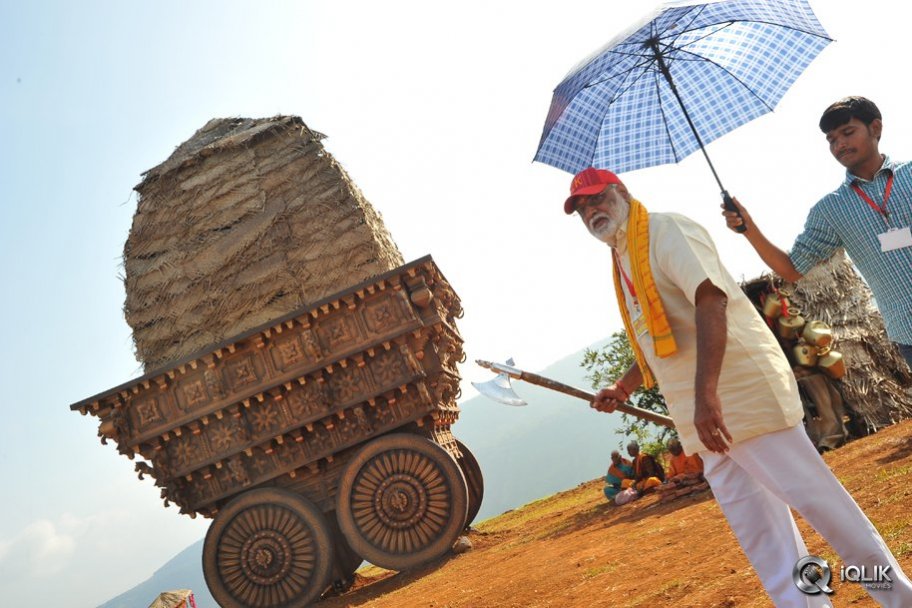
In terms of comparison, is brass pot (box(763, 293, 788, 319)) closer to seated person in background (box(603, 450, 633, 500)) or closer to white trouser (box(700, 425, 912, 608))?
seated person in background (box(603, 450, 633, 500))

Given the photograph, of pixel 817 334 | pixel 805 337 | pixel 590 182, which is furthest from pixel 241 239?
pixel 590 182

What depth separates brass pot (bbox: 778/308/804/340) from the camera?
37.9 feet

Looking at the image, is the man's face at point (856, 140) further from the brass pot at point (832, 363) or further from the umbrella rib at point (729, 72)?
the brass pot at point (832, 363)

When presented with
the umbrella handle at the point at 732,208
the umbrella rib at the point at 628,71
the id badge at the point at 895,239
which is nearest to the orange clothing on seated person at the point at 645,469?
the umbrella rib at the point at 628,71

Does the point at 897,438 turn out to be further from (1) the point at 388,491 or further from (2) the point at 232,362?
(2) the point at 232,362

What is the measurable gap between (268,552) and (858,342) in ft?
31.5

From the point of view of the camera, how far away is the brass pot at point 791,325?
11.5 m

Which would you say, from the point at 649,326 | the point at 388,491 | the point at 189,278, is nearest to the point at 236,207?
the point at 189,278

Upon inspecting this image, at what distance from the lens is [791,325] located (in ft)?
37.9

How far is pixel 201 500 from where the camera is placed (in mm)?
10766

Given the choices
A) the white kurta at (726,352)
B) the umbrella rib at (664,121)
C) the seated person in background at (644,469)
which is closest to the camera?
the white kurta at (726,352)

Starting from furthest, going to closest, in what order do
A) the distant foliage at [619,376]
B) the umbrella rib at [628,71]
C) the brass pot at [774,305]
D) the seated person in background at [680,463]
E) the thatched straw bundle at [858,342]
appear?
the distant foliage at [619,376], the thatched straw bundle at [858,342], the brass pot at [774,305], the seated person in background at [680,463], the umbrella rib at [628,71]

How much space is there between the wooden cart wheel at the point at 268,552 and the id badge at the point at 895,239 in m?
8.28

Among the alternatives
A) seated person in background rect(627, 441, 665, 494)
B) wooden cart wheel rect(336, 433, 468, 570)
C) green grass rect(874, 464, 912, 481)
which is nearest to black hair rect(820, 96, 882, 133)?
green grass rect(874, 464, 912, 481)
